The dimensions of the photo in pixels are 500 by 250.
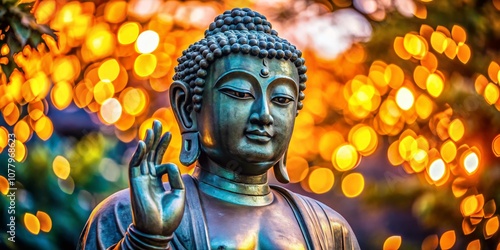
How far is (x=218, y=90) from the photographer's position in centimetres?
641

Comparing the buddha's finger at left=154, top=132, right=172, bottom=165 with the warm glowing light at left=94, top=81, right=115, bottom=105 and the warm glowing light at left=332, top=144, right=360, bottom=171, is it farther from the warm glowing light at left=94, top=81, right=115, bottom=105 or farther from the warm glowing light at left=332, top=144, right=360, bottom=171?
the warm glowing light at left=332, top=144, right=360, bottom=171

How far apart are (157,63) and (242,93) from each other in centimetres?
505

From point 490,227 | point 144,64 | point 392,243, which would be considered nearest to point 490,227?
point 490,227

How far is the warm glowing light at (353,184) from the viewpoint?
1107cm

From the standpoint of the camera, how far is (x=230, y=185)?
6.50m

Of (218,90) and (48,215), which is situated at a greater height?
(218,90)

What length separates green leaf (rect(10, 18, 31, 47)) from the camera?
704 cm

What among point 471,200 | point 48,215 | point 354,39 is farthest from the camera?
point 354,39

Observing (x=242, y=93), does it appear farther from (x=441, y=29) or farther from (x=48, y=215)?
(x=441, y=29)

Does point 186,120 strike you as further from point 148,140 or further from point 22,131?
point 22,131

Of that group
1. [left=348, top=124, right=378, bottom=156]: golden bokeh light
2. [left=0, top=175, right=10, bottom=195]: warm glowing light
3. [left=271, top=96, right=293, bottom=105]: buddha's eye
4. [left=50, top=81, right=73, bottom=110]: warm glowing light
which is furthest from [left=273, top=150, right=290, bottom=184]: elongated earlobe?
[left=348, top=124, right=378, bottom=156]: golden bokeh light

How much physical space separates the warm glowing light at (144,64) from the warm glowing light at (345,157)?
151 centimetres

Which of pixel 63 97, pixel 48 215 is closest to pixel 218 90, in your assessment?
pixel 48 215

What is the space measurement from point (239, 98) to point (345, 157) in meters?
5.25
